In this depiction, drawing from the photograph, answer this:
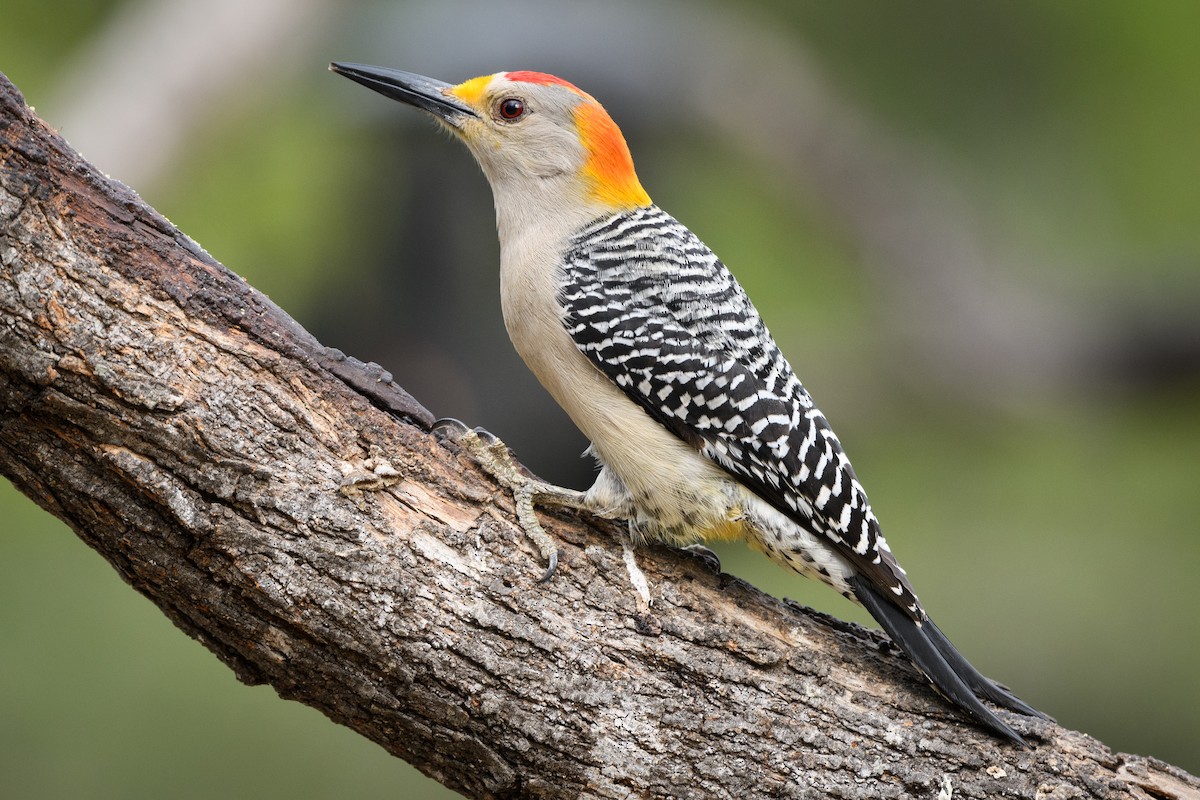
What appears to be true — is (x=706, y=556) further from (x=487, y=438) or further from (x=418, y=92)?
(x=418, y=92)

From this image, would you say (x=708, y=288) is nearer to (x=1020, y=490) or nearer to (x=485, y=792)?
(x=485, y=792)

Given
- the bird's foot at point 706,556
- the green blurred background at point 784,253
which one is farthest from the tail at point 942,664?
the green blurred background at point 784,253

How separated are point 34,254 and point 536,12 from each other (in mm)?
6293

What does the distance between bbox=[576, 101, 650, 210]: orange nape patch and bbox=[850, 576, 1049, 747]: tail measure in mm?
1695

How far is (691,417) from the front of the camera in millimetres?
3725

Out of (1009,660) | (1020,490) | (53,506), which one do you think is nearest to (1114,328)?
(1009,660)

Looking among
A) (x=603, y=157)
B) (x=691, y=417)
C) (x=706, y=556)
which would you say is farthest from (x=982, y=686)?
(x=603, y=157)

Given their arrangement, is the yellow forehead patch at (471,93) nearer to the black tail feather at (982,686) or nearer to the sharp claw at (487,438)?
the sharp claw at (487,438)

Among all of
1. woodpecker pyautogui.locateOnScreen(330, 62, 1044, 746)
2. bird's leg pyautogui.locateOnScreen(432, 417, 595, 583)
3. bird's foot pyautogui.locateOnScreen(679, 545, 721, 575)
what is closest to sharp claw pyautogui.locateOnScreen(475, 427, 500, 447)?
bird's leg pyautogui.locateOnScreen(432, 417, 595, 583)

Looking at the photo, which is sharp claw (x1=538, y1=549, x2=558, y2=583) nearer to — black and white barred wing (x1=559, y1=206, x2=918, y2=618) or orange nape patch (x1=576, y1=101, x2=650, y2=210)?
black and white barred wing (x1=559, y1=206, x2=918, y2=618)

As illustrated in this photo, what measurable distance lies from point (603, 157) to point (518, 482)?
1493 millimetres

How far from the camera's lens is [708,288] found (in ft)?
13.1

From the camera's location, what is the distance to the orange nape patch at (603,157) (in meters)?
4.25

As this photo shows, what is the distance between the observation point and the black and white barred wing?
368 cm
